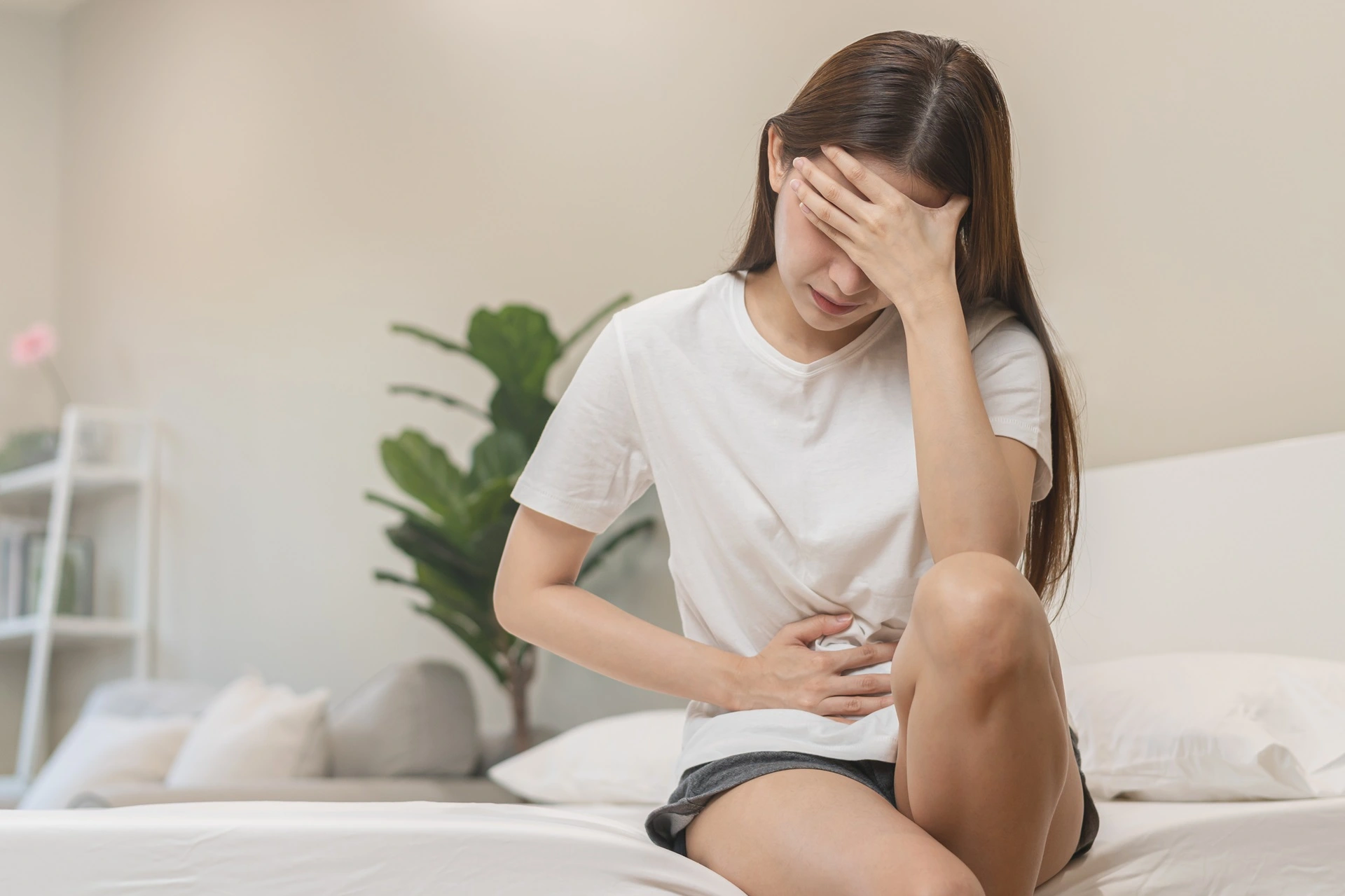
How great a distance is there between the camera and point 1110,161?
2111 mm

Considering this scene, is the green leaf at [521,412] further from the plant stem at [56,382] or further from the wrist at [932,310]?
the plant stem at [56,382]

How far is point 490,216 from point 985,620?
8.71 ft

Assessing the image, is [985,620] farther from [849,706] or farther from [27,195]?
[27,195]

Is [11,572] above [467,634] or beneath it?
beneath

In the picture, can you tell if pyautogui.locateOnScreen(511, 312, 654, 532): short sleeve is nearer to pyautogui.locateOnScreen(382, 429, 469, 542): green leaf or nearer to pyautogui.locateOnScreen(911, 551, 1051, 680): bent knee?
pyautogui.locateOnScreen(911, 551, 1051, 680): bent knee

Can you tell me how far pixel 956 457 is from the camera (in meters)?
0.96

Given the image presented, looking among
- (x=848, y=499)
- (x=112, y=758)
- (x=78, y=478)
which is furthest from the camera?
(x=78, y=478)

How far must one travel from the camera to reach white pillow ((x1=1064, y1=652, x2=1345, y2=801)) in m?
1.37

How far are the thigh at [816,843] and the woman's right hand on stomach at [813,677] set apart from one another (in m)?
0.09

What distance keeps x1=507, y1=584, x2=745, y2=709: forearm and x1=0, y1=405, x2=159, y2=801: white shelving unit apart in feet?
11.1

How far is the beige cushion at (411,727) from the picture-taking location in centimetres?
254

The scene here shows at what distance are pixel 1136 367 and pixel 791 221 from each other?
122 centimetres

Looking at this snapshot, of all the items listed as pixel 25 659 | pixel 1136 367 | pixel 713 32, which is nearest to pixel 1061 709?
pixel 1136 367

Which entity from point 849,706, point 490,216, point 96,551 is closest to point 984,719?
point 849,706
